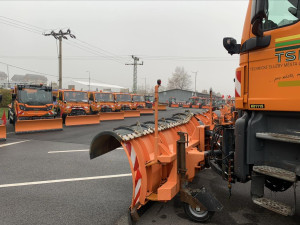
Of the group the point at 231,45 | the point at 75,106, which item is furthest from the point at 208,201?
the point at 75,106

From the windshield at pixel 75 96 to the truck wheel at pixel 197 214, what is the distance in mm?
14278

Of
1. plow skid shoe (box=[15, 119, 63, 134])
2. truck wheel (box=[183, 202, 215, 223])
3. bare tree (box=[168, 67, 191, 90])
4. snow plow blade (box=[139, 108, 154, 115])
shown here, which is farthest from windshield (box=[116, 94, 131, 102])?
bare tree (box=[168, 67, 191, 90])

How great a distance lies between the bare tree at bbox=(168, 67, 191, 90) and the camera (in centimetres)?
9175

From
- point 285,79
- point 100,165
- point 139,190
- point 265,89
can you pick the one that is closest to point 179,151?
point 139,190

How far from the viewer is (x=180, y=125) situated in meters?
4.61

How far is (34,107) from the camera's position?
12766 millimetres

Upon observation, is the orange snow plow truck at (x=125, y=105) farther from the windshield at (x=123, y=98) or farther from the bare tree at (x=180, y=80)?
the bare tree at (x=180, y=80)

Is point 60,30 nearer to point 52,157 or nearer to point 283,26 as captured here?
point 52,157

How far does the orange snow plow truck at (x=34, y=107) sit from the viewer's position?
38.4 feet

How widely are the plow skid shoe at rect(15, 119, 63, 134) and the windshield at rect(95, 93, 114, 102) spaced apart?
25.5 feet

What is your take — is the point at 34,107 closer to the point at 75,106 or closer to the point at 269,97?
the point at 75,106

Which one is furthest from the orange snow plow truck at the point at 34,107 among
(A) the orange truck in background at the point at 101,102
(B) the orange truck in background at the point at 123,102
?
(B) the orange truck in background at the point at 123,102

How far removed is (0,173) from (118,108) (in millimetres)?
16430

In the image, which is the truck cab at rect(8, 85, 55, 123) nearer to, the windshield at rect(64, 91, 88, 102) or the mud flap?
the windshield at rect(64, 91, 88, 102)
